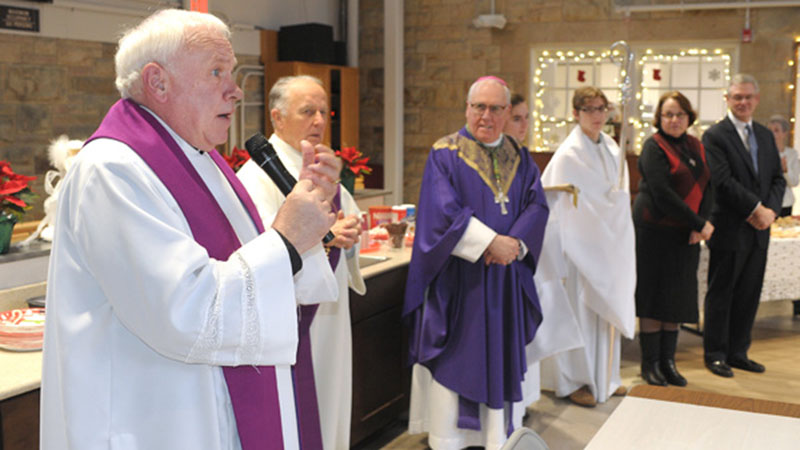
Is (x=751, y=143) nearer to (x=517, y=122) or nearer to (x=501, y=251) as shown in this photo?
→ (x=517, y=122)

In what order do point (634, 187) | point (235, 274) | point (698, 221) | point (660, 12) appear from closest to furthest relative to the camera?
point (235, 274) < point (698, 221) < point (634, 187) < point (660, 12)

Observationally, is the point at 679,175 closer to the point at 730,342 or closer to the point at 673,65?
the point at 730,342

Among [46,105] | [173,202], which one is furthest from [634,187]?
[173,202]

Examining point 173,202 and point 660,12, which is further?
point 660,12

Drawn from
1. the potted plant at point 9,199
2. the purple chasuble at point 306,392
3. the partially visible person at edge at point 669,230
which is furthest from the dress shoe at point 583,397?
the potted plant at point 9,199

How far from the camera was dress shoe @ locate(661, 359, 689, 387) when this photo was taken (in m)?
4.83

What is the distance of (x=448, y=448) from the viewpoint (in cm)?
375

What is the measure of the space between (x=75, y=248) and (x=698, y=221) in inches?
148

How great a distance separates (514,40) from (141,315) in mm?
7991

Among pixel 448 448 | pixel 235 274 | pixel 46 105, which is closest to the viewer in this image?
pixel 235 274

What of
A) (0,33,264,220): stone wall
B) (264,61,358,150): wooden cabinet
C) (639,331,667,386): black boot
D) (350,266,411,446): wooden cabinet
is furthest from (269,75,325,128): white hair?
(264,61,358,150): wooden cabinet

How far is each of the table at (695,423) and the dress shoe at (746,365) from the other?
340 cm

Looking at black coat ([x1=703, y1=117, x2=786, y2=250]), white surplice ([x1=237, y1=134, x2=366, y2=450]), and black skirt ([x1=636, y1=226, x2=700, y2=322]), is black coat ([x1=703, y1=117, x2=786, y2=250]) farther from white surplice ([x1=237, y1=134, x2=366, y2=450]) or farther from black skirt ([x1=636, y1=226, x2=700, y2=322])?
white surplice ([x1=237, y1=134, x2=366, y2=450])

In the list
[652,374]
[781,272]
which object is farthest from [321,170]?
[781,272]
